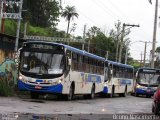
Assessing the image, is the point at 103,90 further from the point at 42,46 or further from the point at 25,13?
the point at 25,13

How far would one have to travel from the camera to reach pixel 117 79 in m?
41.5

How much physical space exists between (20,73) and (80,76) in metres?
4.67

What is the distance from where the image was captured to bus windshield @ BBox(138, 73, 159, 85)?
46.7 metres

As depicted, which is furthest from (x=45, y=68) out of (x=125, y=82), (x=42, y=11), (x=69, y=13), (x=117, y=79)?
(x=69, y=13)

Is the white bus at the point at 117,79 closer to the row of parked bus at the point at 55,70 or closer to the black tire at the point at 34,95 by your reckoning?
the row of parked bus at the point at 55,70

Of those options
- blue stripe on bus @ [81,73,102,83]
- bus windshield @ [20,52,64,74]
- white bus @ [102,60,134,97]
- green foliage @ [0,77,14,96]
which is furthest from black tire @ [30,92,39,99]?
white bus @ [102,60,134,97]

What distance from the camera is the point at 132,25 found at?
6894cm

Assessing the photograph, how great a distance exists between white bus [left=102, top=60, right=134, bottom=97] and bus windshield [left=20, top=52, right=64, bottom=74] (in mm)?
13173

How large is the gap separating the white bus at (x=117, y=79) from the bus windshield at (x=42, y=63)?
13.2 m

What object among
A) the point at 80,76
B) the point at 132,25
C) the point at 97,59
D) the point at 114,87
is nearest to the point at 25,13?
the point at 132,25

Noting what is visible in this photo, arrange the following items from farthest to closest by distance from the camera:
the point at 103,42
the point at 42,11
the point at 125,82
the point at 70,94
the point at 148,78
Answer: the point at 103,42, the point at 42,11, the point at 148,78, the point at 125,82, the point at 70,94

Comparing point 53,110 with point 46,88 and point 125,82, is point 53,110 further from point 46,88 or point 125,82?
point 125,82

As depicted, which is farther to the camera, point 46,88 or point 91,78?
point 91,78

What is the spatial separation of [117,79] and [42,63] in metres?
17.5
